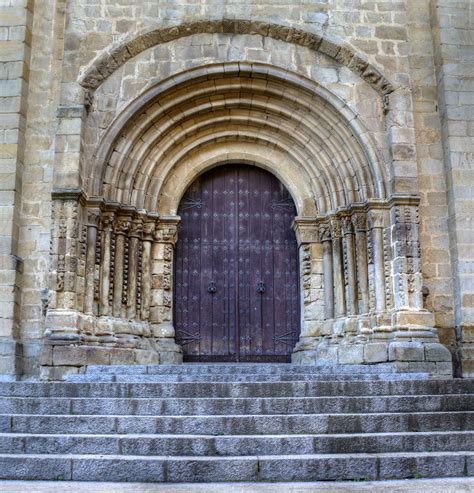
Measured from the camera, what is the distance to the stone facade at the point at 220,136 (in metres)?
8.47

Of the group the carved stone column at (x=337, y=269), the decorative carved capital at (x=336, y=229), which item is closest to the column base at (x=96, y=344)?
the carved stone column at (x=337, y=269)

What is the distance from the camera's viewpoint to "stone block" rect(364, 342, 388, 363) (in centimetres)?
809

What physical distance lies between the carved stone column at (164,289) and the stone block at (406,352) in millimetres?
3060

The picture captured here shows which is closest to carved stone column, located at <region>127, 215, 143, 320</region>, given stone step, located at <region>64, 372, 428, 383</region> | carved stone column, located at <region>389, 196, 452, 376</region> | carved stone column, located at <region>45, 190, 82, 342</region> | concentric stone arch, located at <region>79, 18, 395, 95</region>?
carved stone column, located at <region>45, 190, 82, 342</region>

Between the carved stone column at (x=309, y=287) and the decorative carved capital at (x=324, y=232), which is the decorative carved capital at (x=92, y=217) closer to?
the carved stone column at (x=309, y=287)

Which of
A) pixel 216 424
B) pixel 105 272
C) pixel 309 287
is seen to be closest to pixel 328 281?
pixel 309 287

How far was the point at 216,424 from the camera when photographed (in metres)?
5.55

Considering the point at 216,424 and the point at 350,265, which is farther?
the point at 350,265

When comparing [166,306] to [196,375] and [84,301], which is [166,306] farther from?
[196,375]

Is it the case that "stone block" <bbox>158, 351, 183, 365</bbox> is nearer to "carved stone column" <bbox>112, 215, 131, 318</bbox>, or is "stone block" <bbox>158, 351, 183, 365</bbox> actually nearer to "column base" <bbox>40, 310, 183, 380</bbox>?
"column base" <bbox>40, 310, 183, 380</bbox>

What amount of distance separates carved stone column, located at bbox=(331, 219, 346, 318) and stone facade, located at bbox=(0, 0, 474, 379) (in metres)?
0.02

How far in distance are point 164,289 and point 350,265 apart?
277 centimetres

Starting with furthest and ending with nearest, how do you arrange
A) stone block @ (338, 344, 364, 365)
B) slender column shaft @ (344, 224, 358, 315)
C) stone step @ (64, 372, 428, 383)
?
1. slender column shaft @ (344, 224, 358, 315)
2. stone block @ (338, 344, 364, 365)
3. stone step @ (64, 372, 428, 383)

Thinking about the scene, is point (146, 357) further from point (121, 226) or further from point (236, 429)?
point (236, 429)
